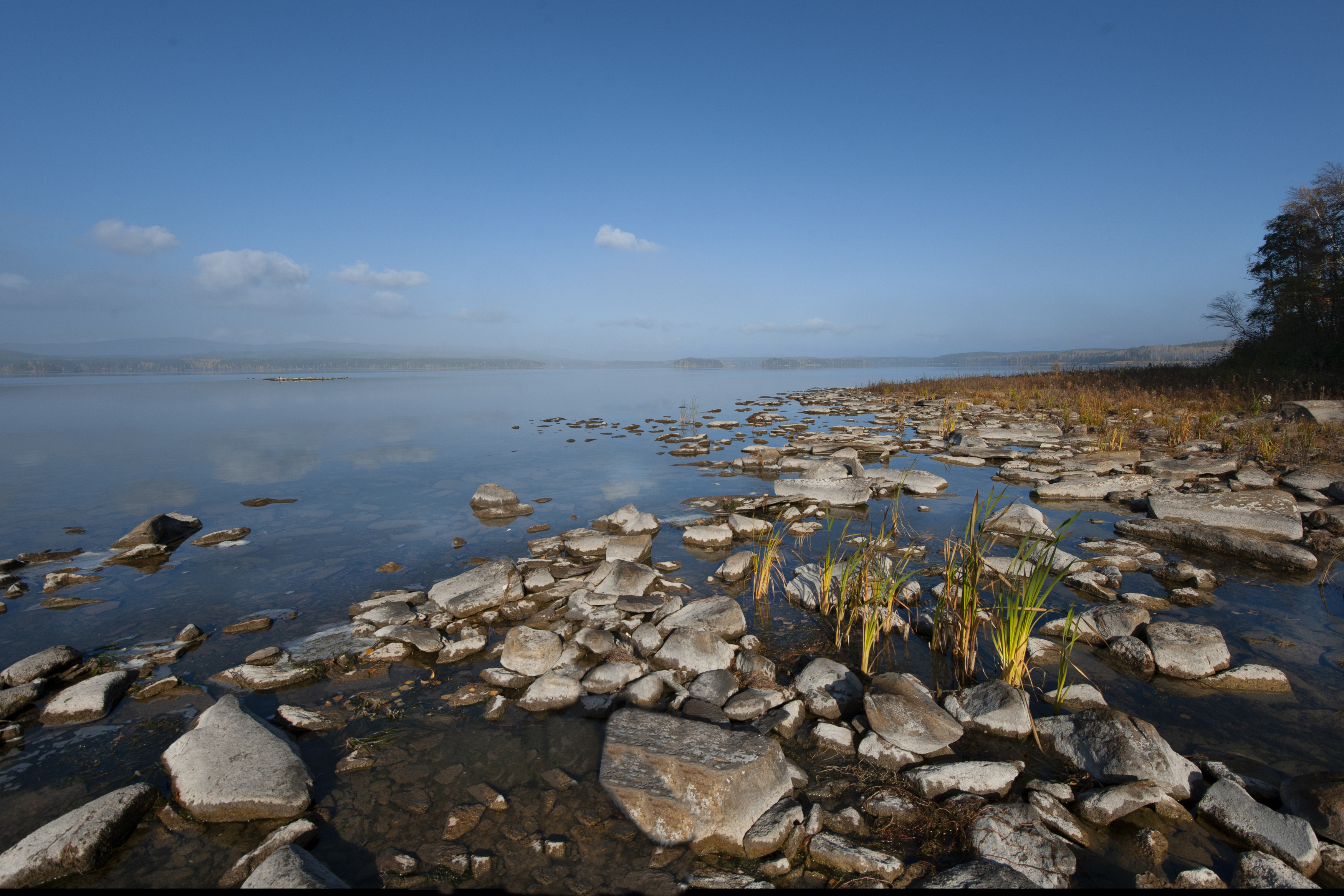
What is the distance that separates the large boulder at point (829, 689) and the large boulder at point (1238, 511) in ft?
24.3

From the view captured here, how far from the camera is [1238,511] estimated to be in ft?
27.5

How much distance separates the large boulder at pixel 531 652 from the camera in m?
5.07

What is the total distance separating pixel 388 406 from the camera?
113 feet

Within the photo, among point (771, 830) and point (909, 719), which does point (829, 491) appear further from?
point (771, 830)

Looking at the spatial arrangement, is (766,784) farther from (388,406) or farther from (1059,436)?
(388,406)

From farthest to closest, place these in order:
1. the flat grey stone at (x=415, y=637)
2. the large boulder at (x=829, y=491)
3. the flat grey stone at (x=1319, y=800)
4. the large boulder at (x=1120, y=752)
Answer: the large boulder at (x=829, y=491) < the flat grey stone at (x=415, y=637) < the large boulder at (x=1120, y=752) < the flat grey stone at (x=1319, y=800)

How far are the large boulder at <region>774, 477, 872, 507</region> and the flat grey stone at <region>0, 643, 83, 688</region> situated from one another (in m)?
9.74

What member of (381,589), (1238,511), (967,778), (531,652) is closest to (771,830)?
(967,778)

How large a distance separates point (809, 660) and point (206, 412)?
36.8 m

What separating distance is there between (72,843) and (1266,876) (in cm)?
628

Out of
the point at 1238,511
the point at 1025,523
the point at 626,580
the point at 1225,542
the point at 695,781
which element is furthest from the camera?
the point at 1025,523

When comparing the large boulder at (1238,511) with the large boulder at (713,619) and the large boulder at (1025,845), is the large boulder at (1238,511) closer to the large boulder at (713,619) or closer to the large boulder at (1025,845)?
the large boulder at (713,619)

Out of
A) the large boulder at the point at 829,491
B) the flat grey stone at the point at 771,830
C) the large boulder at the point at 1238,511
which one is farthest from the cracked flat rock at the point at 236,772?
the large boulder at the point at 1238,511

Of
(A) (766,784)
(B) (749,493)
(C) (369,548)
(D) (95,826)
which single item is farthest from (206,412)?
(A) (766,784)
